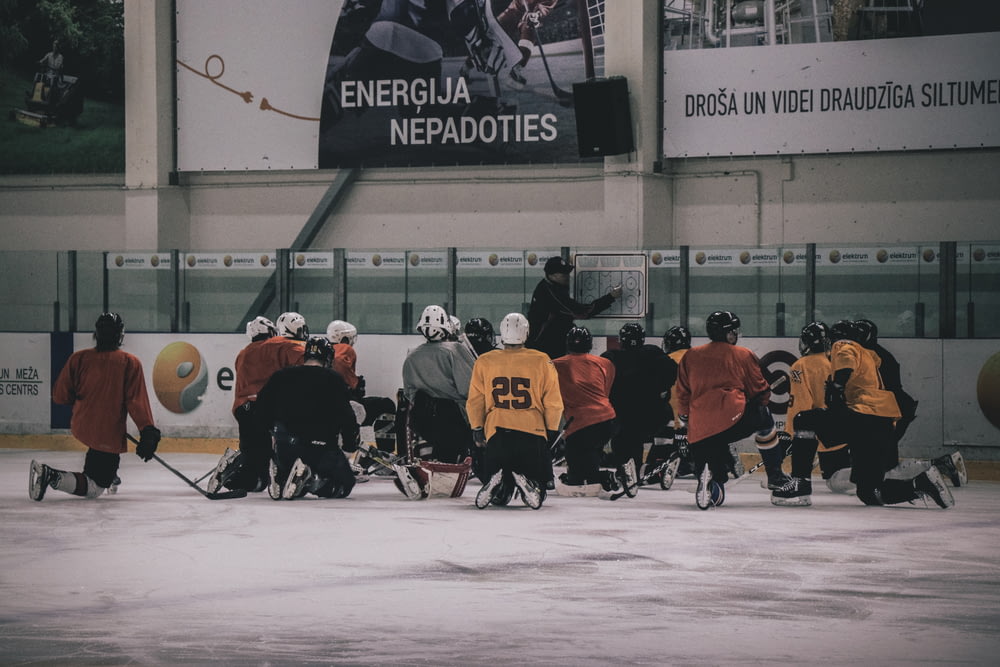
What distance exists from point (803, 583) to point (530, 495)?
3.80m

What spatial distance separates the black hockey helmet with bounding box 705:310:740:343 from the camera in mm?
12008

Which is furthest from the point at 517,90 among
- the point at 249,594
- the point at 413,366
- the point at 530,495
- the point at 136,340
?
the point at 249,594

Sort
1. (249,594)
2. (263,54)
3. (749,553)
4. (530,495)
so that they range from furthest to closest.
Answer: (263,54) < (530,495) < (749,553) < (249,594)

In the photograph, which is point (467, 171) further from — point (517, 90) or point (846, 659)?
point (846, 659)

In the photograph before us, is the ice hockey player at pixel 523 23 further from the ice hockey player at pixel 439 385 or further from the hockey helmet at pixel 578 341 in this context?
the hockey helmet at pixel 578 341

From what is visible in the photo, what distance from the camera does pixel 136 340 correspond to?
17.8m

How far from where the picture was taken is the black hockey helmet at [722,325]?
12.0 m

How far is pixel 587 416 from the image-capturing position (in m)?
12.6

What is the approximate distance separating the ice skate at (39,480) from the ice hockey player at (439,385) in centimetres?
275

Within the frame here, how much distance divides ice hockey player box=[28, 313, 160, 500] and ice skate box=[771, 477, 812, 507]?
4.60 meters

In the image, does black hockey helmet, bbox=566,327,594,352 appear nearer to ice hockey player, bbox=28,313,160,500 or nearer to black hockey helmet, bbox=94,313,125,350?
ice hockey player, bbox=28,313,160,500

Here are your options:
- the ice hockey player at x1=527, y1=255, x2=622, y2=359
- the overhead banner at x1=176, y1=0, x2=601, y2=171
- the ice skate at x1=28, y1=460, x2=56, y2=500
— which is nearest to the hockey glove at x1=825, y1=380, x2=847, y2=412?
the ice hockey player at x1=527, y1=255, x2=622, y2=359

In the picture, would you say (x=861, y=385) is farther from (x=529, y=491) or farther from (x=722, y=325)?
(x=529, y=491)

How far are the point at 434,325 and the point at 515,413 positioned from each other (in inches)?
55.2
